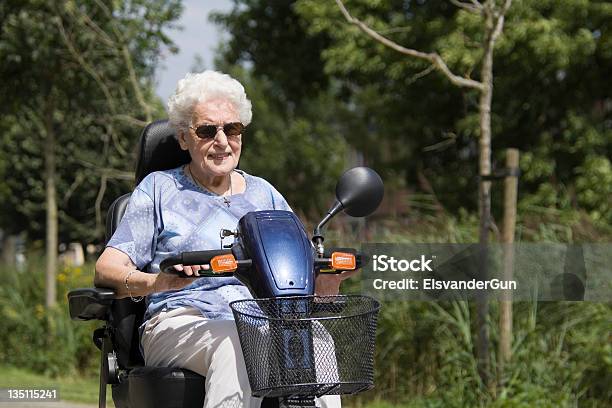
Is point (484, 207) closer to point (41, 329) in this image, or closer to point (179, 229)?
point (179, 229)

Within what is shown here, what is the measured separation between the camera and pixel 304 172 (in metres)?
40.4

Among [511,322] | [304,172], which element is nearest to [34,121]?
[511,322]

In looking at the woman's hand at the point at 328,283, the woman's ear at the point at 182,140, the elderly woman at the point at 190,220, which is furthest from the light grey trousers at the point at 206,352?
the woman's ear at the point at 182,140

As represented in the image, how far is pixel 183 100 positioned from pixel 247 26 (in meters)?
14.8

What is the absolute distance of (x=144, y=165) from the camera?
4102 millimetres

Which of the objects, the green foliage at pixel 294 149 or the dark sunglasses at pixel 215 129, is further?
the green foliage at pixel 294 149

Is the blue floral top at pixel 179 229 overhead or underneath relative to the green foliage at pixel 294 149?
underneath

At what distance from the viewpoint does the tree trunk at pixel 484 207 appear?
6781mm

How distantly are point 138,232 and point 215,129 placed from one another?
0.40m

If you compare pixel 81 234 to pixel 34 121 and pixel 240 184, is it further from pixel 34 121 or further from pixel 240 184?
pixel 240 184

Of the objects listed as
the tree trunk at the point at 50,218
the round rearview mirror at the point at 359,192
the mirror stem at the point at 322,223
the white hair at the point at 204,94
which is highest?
the tree trunk at the point at 50,218

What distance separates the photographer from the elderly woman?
11.1 feet

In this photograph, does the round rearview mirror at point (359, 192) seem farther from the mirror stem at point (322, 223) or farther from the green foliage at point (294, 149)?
the green foliage at point (294, 149)

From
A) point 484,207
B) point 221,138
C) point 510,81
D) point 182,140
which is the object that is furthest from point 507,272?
point 510,81
